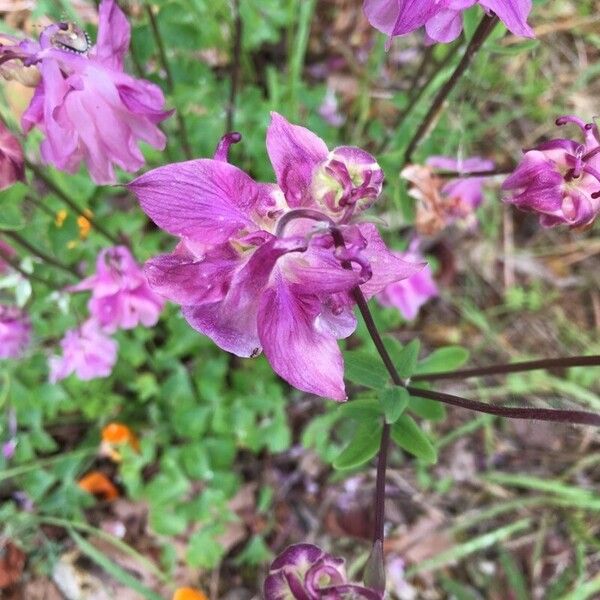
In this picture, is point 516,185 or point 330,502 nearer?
point 516,185

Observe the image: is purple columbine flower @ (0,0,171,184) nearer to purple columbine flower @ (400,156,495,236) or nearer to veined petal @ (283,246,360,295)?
veined petal @ (283,246,360,295)

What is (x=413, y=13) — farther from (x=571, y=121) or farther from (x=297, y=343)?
(x=297, y=343)

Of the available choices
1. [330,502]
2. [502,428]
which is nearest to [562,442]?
[502,428]

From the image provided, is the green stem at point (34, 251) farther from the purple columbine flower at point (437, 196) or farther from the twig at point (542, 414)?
the twig at point (542, 414)

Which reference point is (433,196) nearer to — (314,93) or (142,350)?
(314,93)

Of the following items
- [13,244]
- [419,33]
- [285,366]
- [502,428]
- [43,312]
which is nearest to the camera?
[285,366]
